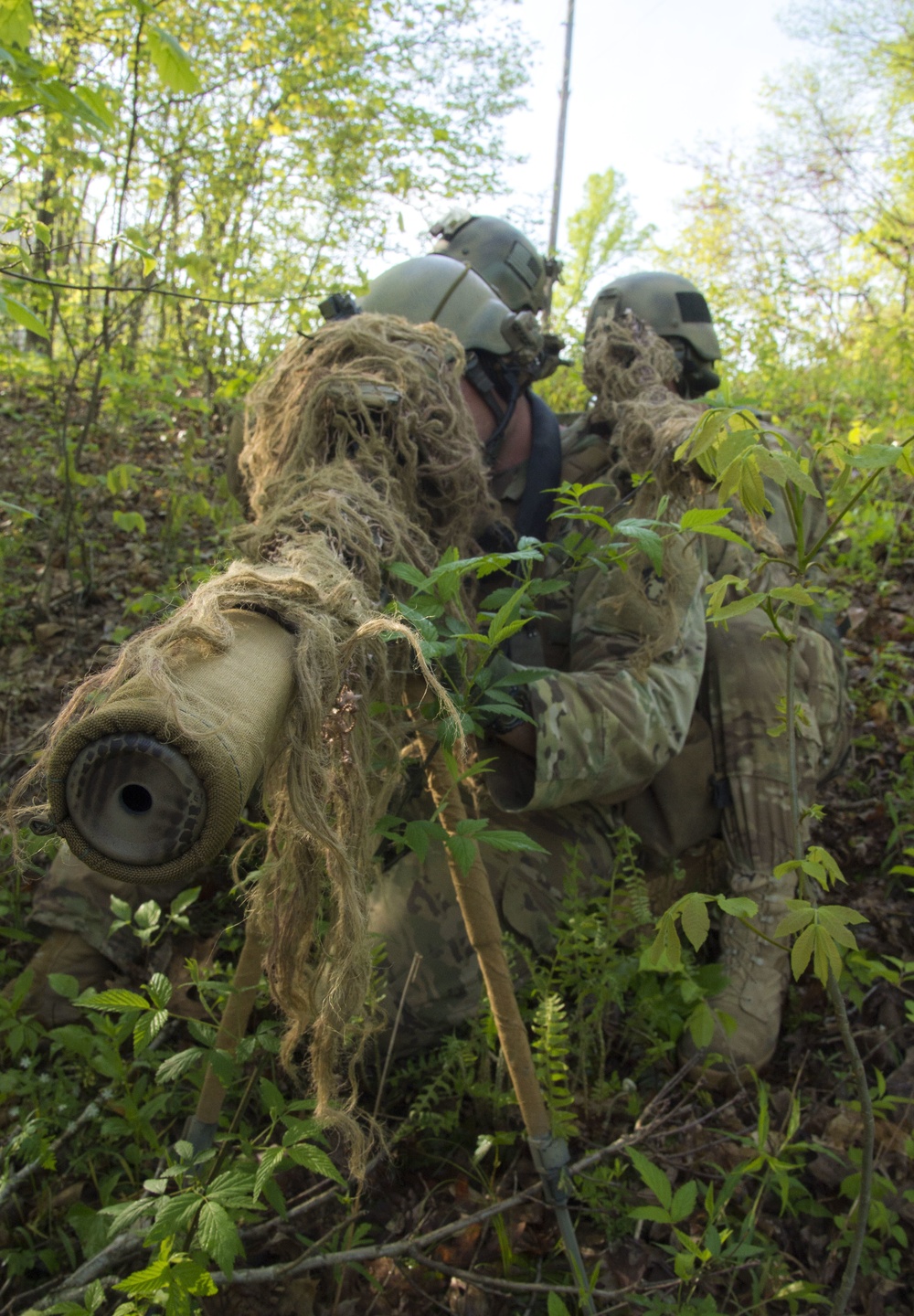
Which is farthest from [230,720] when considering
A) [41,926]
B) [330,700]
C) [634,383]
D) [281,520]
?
[634,383]

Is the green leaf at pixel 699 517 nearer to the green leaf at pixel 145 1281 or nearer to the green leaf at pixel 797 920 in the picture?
the green leaf at pixel 797 920

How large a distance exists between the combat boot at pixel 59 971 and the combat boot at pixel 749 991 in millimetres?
1627

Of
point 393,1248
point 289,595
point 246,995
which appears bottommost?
point 393,1248

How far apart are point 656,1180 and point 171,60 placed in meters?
2.54

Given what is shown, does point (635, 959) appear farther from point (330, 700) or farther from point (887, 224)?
point (887, 224)

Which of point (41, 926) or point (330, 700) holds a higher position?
point (330, 700)

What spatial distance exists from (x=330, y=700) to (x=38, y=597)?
3.03m

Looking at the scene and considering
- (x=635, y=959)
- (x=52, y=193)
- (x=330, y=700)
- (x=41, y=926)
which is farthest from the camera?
(x=52, y=193)

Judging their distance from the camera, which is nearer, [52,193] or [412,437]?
[412,437]

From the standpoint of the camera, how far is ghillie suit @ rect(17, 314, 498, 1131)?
3.53 ft

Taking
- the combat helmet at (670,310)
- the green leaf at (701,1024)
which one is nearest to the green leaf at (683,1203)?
the green leaf at (701,1024)

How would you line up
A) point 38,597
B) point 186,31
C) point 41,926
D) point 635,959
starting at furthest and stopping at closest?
point 186,31
point 38,597
point 41,926
point 635,959

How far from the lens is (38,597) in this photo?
3.79 metres

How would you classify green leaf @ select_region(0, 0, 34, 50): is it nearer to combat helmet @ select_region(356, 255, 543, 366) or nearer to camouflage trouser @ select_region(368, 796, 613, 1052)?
combat helmet @ select_region(356, 255, 543, 366)
